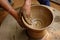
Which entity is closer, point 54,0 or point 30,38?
point 30,38

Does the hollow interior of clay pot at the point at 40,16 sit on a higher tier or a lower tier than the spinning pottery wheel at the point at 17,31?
higher

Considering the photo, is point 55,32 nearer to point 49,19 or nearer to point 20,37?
point 49,19

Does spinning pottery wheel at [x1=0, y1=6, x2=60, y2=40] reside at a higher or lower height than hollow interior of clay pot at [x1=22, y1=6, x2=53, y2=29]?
lower

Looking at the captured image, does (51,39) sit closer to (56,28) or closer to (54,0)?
(56,28)

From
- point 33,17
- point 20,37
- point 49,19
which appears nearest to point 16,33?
point 20,37

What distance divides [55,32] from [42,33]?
0.14 meters

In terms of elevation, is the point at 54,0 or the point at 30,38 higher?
the point at 30,38

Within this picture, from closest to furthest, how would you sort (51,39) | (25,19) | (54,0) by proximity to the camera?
(25,19)
(51,39)
(54,0)

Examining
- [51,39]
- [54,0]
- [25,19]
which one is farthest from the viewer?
[54,0]

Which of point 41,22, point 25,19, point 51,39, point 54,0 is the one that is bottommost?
point 54,0

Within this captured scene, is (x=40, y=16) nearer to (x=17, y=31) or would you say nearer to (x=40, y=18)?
(x=40, y=18)

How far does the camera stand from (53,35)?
120 centimetres

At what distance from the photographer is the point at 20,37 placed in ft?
3.90

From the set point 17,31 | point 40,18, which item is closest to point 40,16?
point 40,18
